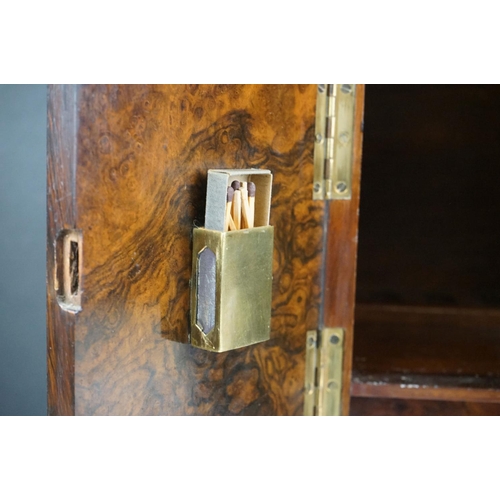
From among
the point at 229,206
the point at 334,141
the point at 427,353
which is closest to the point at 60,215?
the point at 229,206

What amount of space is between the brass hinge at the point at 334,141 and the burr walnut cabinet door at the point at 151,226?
0.08 feet

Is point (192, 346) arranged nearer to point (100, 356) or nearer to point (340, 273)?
point (100, 356)

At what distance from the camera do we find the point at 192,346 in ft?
3.57

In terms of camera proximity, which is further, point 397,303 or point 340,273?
point 397,303

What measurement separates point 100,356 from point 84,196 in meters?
0.20

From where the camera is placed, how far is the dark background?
1369 millimetres

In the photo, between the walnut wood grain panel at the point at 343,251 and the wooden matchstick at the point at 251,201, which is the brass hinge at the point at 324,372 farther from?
the wooden matchstick at the point at 251,201

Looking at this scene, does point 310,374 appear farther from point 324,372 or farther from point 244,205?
point 244,205

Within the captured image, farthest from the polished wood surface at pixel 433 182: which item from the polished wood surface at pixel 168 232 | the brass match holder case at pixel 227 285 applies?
the brass match holder case at pixel 227 285

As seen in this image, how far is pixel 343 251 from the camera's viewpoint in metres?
1.26

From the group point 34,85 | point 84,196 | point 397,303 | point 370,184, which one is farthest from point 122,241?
point 370,184

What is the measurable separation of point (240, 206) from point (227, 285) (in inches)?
4.3
